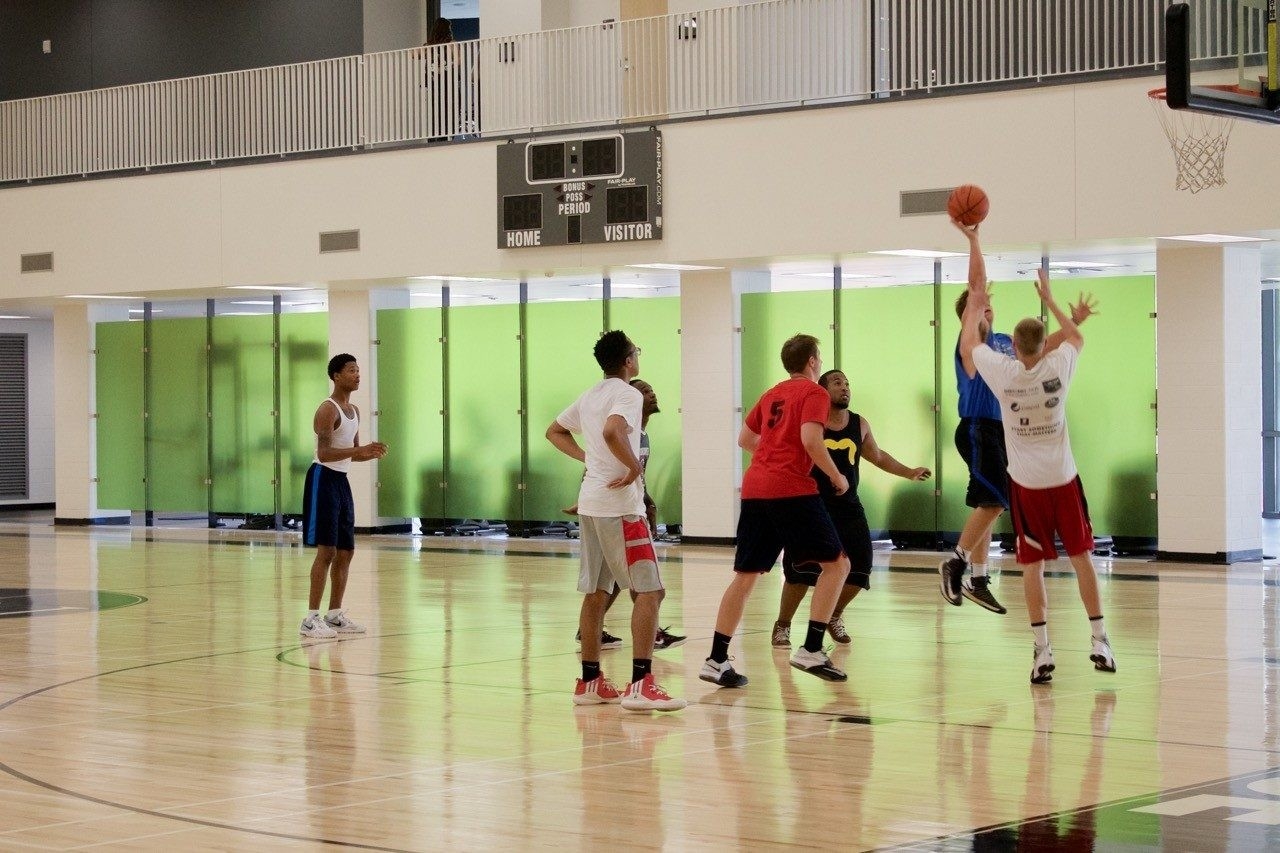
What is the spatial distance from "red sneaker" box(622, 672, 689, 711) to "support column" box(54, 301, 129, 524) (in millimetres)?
20508

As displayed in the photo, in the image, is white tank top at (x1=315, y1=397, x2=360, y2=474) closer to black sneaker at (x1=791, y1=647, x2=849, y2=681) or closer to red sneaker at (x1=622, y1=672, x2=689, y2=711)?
black sneaker at (x1=791, y1=647, x2=849, y2=681)

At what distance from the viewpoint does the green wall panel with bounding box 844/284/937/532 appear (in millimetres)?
20656

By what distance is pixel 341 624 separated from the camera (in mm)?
12531

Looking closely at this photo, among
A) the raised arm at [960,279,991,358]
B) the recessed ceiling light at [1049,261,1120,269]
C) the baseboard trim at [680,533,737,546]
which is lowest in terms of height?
the baseboard trim at [680,533,737,546]

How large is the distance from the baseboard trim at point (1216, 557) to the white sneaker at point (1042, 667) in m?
9.16

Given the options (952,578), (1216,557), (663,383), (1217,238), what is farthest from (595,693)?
(663,383)

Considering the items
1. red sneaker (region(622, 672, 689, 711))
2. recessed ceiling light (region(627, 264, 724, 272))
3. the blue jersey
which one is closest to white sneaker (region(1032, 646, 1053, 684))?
red sneaker (region(622, 672, 689, 711))

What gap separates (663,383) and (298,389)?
20.5ft

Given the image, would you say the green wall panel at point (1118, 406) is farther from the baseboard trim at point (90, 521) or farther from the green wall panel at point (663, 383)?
the baseboard trim at point (90, 521)

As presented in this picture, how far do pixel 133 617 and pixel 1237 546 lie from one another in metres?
11.0

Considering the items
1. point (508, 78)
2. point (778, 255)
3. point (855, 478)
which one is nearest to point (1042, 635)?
point (855, 478)

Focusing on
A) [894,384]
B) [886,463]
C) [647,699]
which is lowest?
[647,699]

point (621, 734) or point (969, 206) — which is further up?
point (969, 206)

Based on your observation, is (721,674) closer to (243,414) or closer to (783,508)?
(783,508)
